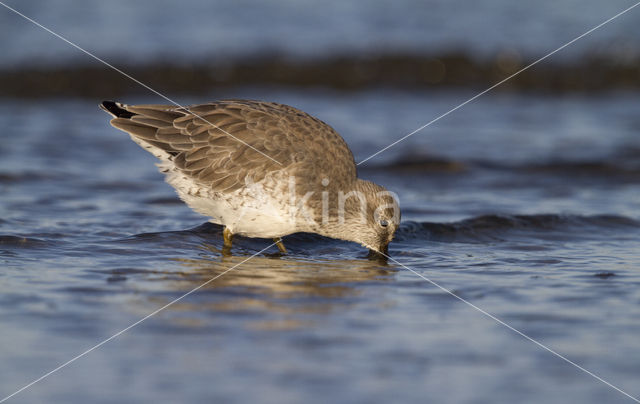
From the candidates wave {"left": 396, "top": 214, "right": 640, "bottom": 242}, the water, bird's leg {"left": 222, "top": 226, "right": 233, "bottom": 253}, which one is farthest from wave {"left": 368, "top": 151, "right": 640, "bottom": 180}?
the water

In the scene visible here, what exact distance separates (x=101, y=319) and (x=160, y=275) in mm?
1157

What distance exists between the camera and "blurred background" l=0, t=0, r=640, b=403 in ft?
16.0

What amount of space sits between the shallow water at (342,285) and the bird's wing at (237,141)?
792 mm

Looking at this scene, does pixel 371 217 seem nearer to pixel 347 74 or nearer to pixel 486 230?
pixel 486 230

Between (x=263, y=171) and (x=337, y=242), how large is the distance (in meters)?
1.36

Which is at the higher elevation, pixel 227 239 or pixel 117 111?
pixel 117 111

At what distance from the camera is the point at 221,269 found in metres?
6.98

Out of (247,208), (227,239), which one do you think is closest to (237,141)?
(247,208)

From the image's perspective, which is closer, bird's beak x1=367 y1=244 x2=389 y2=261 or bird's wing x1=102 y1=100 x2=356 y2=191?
bird's wing x1=102 y1=100 x2=356 y2=191

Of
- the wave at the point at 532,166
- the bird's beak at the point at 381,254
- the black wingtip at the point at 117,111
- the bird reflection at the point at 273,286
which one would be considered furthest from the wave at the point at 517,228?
the black wingtip at the point at 117,111

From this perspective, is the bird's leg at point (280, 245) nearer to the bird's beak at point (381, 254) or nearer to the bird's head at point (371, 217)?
the bird's head at point (371, 217)

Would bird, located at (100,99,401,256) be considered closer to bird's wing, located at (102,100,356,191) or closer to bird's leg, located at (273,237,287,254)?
bird's wing, located at (102,100,356,191)

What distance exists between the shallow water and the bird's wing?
792 mm

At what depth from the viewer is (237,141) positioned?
7504 millimetres
